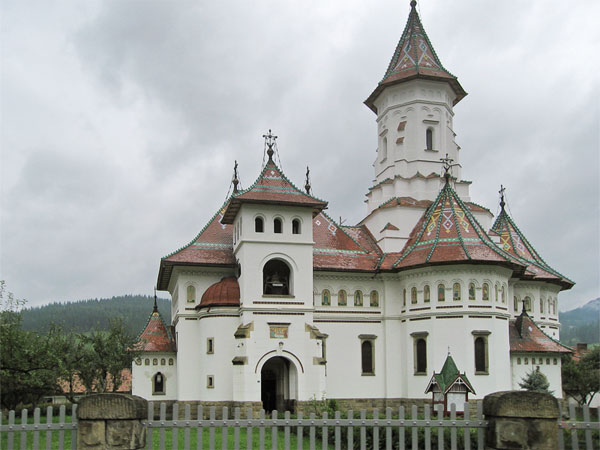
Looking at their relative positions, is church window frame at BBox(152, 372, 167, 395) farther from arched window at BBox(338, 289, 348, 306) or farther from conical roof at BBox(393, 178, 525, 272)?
conical roof at BBox(393, 178, 525, 272)

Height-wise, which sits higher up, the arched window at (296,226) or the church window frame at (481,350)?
the arched window at (296,226)

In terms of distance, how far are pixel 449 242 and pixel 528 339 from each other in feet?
24.9

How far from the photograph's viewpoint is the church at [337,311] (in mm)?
35156

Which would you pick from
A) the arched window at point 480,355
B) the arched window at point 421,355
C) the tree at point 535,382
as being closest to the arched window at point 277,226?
the arched window at point 421,355

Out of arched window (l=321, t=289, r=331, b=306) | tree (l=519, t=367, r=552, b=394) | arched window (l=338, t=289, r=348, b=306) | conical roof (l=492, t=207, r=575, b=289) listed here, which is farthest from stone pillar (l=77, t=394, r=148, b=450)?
conical roof (l=492, t=207, r=575, b=289)

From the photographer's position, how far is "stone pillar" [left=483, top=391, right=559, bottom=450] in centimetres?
1216

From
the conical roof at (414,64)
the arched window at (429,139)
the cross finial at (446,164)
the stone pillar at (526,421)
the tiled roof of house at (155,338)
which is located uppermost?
the conical roof at (414,64)

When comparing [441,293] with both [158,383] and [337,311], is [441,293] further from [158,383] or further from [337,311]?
A: [158,383]

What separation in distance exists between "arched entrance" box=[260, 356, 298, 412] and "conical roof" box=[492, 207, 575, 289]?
56.3 feet

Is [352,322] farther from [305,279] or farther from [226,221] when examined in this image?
[226,221]

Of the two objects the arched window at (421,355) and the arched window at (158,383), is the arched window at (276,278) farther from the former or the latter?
the arched window at (158,383)

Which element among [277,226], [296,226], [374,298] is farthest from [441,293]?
[277,226]

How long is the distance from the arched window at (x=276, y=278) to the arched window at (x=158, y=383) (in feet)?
26.4

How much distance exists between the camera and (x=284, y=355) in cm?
3469
